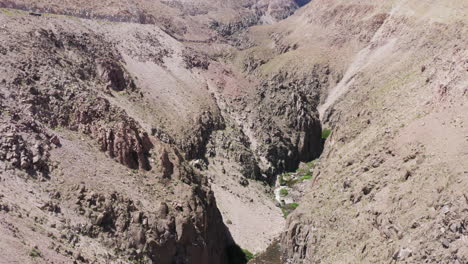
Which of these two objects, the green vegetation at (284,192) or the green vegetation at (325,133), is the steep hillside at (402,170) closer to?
the green vegetation at (325,133)

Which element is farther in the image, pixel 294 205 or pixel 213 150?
pixel 213 150

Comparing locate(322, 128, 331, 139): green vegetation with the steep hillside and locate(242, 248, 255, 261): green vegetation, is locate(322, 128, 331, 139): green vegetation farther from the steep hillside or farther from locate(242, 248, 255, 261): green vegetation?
locate(242, 248, 255, 261): green vegetation

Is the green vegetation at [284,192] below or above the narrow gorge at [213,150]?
below

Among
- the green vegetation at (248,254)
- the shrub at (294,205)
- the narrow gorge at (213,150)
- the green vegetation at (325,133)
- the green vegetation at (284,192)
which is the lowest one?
the green vegetation at (284,192)

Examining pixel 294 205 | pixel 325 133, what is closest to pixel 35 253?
pixel 294 205

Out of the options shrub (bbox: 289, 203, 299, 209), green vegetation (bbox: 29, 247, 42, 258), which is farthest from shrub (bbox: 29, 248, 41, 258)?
shrub (bbox: 289, 203, 299, 209)

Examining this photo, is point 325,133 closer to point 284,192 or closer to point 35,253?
point 284,192

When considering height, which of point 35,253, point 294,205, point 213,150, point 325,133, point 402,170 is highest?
point 402,170

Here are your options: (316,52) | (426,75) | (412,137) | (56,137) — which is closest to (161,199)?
(56,137)

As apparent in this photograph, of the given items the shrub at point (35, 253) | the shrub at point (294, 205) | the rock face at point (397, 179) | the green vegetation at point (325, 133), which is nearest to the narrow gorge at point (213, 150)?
the shrub at point (35, 253)
